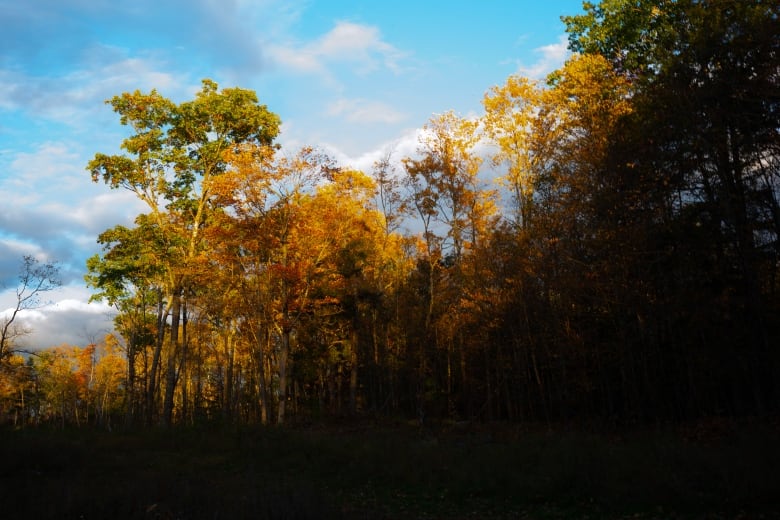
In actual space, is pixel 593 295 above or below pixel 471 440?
above

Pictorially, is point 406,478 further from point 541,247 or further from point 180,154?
point 180,154

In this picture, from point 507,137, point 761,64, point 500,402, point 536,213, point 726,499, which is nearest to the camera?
point 726,499

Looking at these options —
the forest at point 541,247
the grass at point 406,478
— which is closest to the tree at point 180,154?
the forest at point 541,247

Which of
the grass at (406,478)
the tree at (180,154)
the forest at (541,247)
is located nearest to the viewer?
the grass at (406,478)

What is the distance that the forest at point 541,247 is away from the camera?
14.7 metres

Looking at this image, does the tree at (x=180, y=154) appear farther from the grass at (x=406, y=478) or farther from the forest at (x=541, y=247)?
the grass at (x=406, y=478)

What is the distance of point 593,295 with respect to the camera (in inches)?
669

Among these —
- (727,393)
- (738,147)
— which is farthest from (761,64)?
(727,393)

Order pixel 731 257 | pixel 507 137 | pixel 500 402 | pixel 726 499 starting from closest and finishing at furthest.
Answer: pixel 726 499
pixel 731 257
pixel 507 137
pixel 500 402

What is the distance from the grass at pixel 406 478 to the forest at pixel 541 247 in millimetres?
3784

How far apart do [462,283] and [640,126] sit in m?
10.8

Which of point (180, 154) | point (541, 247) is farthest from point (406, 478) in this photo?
point (180, 154)

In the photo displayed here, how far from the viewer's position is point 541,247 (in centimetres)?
2006

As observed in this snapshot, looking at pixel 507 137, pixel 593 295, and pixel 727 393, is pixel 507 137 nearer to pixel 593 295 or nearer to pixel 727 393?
pixel 593 295
